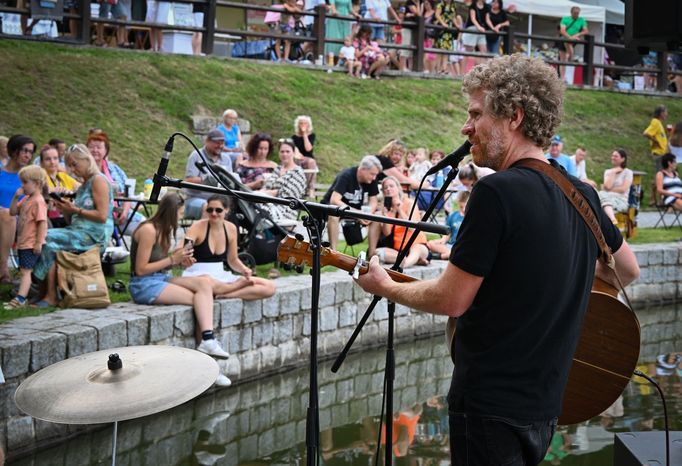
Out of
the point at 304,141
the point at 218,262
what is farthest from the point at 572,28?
the point at 218,262

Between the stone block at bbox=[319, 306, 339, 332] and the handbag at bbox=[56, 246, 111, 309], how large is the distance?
209 centimetres

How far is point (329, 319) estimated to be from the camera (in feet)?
27.0

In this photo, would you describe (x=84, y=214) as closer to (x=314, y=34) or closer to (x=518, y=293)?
(x=518, y=293)

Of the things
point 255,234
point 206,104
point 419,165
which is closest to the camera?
point 255,234

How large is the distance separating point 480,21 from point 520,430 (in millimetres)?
18394

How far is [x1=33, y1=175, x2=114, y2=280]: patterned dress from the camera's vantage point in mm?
7051

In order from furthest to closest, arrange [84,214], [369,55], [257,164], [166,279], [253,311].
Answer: [369,55] < [257,164] < [253,311] < [84,214] < [166,279]

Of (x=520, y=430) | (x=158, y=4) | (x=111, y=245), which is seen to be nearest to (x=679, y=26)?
(x=520, y=430)

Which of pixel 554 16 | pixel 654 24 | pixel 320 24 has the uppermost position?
pixel 554 16

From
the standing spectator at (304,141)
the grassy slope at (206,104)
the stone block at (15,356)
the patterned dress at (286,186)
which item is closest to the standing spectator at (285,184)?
the patterned dress at (286,186)

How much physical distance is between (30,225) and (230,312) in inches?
68.7

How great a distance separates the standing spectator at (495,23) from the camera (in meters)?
20.0

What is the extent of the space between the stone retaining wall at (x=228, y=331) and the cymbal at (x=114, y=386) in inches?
91.8

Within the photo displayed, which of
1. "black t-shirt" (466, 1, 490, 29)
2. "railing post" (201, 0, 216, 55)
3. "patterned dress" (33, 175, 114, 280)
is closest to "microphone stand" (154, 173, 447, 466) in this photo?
"patterned dress" (33, 175, 114, 280)
